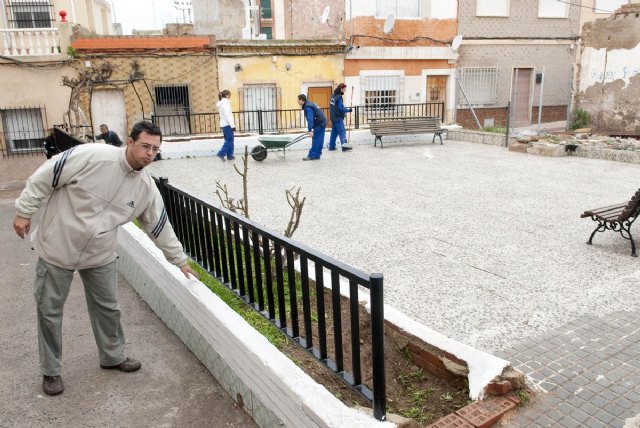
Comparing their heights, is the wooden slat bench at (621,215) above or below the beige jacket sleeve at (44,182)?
below

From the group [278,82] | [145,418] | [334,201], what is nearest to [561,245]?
[334,201]

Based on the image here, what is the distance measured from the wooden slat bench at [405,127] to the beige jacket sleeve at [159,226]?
11888 mm

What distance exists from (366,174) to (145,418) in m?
8.29

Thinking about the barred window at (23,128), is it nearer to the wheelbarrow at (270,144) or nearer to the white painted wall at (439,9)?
the wheelbarrow at (270,144)

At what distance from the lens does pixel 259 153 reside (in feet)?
42.8

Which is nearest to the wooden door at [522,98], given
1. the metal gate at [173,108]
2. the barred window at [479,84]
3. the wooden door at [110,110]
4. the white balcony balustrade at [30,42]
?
the barred window at [479,84]

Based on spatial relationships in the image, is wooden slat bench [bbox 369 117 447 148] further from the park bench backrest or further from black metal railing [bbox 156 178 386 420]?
black metal railing [bbox 156 178 386 420]

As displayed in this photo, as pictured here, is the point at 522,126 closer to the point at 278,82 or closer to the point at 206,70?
the point at 278,82

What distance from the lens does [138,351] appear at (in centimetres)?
422

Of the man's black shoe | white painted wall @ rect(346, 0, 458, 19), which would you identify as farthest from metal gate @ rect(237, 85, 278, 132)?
the man's black shoe

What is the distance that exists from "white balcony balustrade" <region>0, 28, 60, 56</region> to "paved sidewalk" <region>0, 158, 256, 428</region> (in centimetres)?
1357

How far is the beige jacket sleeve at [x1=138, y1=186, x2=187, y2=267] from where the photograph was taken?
368 cm

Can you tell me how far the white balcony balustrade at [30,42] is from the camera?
16078mm

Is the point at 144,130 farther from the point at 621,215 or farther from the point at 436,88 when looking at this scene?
the point at 436,88
